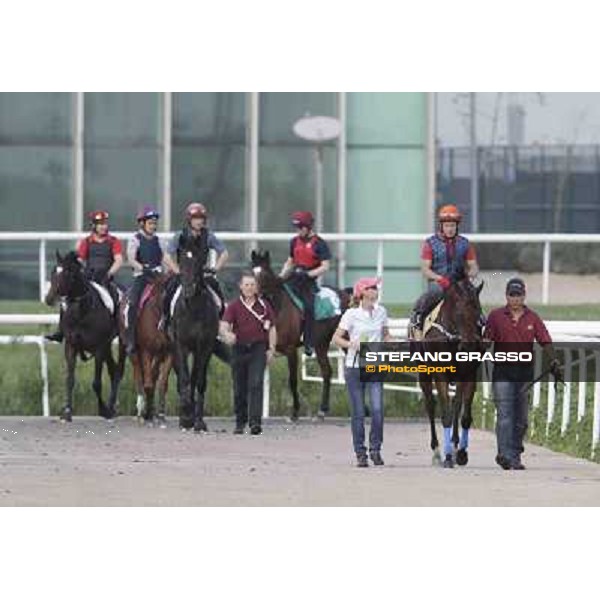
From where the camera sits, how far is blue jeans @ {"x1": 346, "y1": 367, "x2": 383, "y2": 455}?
18969mm

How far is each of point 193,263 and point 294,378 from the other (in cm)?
369

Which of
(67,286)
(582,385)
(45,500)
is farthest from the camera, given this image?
(67,286)

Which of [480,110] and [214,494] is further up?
[480,110]

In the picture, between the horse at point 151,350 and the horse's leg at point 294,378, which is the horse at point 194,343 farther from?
the horse's leg at point 294,378

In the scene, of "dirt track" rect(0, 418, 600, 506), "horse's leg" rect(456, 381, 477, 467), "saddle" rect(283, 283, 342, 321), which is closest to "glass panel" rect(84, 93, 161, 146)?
"saddle" rect(283, 283, 342, 321)

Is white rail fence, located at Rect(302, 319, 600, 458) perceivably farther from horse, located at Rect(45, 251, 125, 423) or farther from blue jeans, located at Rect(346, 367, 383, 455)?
horse, located at Rect(45, 251, 125, 423)

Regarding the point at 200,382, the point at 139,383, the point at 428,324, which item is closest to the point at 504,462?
the point at 428,324

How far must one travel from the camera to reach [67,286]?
25.6 m

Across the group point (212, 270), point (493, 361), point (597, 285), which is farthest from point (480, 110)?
point (493, 361)

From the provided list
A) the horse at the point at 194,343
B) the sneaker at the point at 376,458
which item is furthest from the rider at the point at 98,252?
the sneaker at the point at 376,458

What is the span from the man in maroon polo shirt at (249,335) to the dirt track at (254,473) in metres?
0.56

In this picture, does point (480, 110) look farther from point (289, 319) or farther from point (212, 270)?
point (212, 270)

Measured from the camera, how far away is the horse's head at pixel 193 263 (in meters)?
23.4

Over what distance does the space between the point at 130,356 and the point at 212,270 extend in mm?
2353
